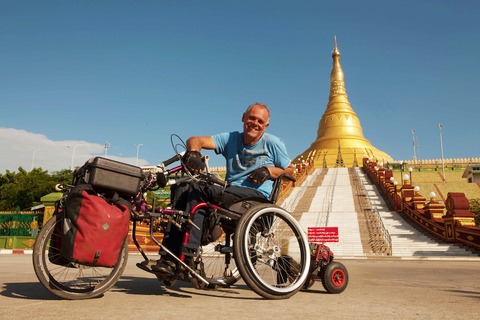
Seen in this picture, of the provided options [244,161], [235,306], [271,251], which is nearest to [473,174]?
[244,161]

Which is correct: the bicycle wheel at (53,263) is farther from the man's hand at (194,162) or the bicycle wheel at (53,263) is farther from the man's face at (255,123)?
the man's face at (255,123)

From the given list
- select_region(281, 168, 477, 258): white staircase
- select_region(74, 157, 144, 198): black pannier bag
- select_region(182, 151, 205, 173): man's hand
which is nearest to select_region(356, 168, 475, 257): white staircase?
select_region(281, 168, 477, 258): white staircase

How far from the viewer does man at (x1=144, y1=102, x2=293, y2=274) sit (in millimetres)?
3070

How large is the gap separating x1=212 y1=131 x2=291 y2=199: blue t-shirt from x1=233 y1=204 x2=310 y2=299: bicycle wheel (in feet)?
1.46

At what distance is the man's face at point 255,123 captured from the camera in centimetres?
346

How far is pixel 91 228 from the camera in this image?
243 cm

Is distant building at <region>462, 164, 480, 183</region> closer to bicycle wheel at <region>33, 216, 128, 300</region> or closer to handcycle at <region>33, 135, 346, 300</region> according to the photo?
handcycle at <region>33, 135, 346, 300</region>

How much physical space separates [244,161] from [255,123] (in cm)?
39

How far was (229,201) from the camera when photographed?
3.05m

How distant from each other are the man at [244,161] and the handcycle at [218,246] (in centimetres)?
9

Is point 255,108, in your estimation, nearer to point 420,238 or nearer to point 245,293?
point 245,293

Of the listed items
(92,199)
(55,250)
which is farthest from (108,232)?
(55,250)

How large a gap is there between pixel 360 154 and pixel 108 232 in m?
58.3

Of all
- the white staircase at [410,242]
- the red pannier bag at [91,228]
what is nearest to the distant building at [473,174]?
the white staircase at [410,242]
